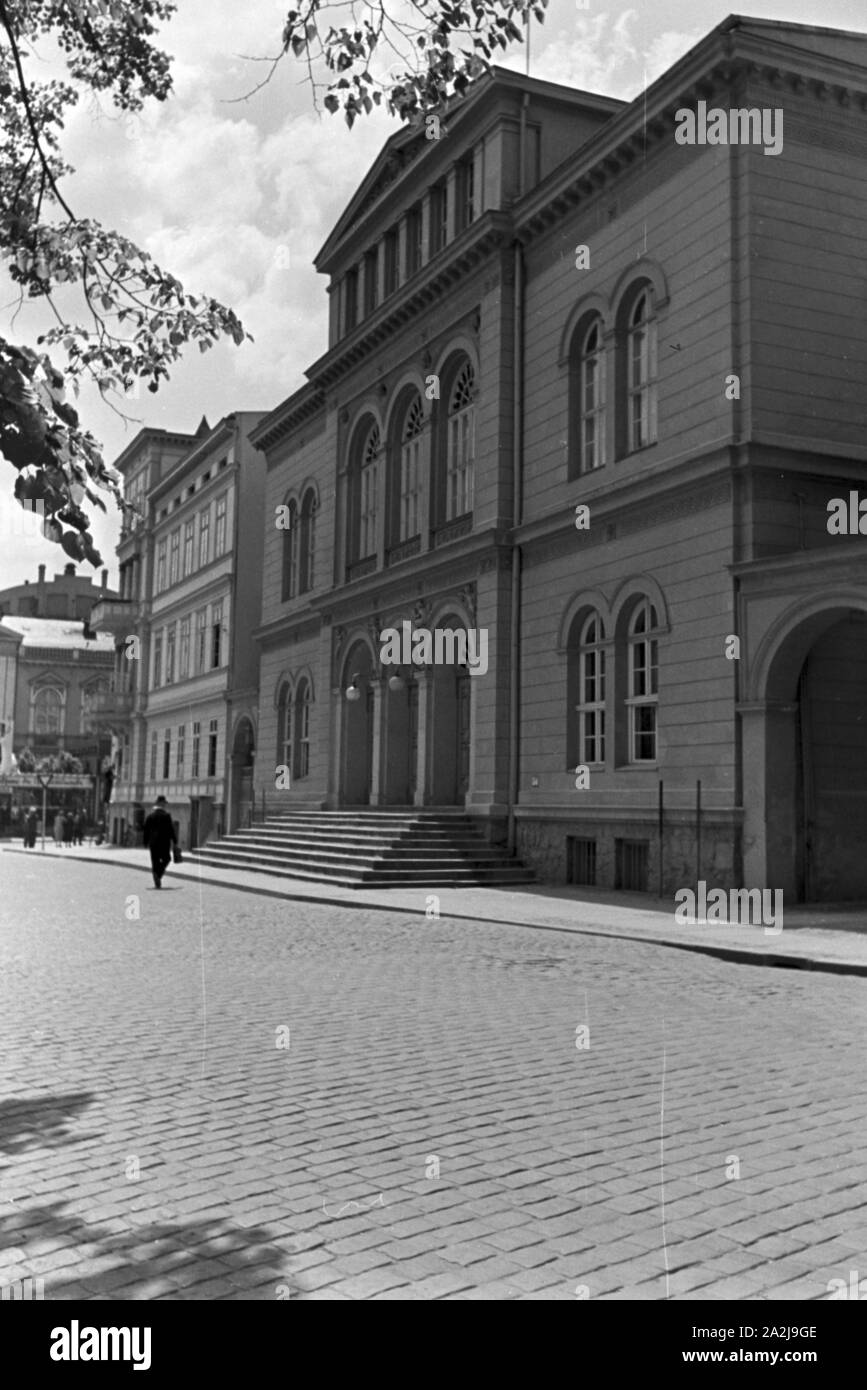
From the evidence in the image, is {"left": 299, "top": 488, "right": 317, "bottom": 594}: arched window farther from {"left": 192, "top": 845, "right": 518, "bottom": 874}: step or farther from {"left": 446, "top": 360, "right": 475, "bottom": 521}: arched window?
{"left": 192, "top": 845, "right": 518, "bottom": 874}: step

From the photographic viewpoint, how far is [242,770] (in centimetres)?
4359

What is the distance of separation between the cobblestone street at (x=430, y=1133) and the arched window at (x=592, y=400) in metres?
13.9

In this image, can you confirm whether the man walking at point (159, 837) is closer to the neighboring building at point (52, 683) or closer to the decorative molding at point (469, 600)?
the decorative molding at point (469, 600)

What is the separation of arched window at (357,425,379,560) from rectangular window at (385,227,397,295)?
3.59 meters

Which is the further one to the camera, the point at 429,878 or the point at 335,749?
the point at 335,749

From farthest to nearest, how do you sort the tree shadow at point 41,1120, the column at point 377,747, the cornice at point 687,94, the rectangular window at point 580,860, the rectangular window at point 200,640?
the rectangular window at point 200,640 < the column at point 377,747 < the rectangular window at point 580,860 < the cornice at point 687,94 < the tree shadow at point 41,1120

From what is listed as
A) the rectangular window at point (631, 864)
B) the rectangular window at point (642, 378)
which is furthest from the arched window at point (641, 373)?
the rectangular window at point (631, 864)

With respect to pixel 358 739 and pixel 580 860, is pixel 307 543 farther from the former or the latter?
pixel 580 860

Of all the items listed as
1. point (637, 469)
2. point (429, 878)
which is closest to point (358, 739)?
point (429, 878)

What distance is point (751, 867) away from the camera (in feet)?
60.2

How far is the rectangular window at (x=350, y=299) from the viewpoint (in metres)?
35.9

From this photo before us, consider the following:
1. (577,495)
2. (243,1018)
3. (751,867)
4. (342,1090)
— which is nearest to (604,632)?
(577,495)

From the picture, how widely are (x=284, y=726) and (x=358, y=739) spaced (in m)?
5.87
